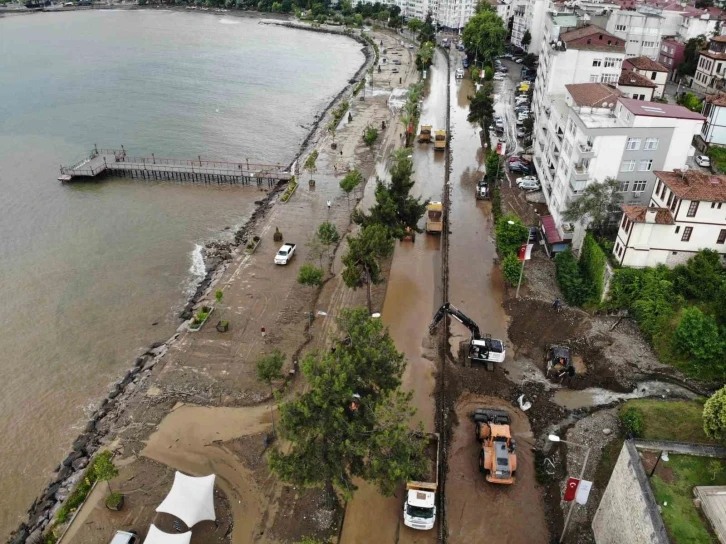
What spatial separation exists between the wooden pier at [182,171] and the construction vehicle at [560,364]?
131ft

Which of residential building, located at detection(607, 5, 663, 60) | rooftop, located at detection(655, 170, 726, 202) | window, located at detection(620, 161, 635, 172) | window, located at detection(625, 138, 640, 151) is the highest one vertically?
residential building, located at detection(607, 5, 663, 60)

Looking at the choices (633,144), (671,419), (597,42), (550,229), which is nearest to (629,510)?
(671,419)

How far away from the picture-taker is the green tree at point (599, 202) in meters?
40.7

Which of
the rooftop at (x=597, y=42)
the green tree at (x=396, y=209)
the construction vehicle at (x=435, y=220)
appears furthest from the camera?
the rooftop at (x=597, y=42)

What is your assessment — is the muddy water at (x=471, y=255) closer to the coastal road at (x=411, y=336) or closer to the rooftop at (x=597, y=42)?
the coastal road at (x=411, y=336)

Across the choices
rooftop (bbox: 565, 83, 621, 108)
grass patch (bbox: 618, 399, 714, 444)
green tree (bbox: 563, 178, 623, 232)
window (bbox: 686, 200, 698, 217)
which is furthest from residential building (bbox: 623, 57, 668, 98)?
grass patch (bbox: 618, 399, 714, 444)

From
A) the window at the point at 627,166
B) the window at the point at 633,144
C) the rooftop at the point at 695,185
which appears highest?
the window at the point at 633,144

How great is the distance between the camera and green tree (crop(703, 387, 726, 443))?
79.2 ft

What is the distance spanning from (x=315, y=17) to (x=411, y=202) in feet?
503

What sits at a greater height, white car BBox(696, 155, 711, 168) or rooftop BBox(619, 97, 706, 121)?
rooftop BBox(619, 97, 706, 121)

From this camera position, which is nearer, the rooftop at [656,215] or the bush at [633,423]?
the bush at [633,423]

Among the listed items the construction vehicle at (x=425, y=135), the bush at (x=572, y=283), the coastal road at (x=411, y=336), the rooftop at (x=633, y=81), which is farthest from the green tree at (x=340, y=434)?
the construction vehicle at (x=425, y=135)

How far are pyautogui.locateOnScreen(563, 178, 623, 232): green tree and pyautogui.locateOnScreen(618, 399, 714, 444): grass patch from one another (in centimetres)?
1551

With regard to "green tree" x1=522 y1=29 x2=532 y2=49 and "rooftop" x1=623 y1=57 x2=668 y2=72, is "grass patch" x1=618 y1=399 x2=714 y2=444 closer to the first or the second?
"rooftop" x1=623 y1=57 x2=668 y2=72
